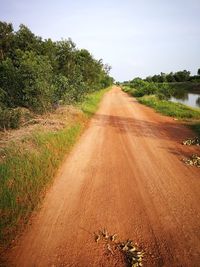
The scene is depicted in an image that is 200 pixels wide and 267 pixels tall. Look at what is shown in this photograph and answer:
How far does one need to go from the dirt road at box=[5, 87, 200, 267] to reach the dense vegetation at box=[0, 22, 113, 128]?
447 centimetres

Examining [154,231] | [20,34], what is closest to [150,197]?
[154,231]

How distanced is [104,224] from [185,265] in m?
1.50

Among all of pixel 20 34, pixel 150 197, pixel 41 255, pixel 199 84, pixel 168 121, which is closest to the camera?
pixel 41 255

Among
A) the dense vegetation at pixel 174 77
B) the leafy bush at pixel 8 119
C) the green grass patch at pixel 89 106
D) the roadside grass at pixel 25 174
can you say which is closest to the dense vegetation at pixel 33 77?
the leafy bush at pixel 8 119

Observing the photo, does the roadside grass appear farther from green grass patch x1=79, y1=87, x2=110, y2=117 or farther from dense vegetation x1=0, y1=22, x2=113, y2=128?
green grass patch x1=79, y1=87, x2=110, y2=117

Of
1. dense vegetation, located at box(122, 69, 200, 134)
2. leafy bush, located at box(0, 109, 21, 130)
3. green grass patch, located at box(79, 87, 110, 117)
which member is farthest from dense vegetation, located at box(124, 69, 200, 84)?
Answer: leafy bush, located at box(0, 109, 21, 130)

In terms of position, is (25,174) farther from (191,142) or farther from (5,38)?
(5,38)

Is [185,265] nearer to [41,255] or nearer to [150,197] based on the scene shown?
[150,197]

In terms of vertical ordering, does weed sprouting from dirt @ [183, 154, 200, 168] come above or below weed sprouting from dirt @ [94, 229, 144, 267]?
above

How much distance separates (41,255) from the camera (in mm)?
3527

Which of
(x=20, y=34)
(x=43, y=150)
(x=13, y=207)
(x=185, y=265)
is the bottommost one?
(x=185, y=265)

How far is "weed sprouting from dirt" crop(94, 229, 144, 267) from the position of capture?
336 cm

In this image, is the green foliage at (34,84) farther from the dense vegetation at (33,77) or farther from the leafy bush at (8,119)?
the leafy bush at (8,119)

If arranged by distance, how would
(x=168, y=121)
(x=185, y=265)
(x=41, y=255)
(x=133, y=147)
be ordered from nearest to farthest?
(x=185, y=265) < (x=41, y=255) < (x=133, y=147) < (x=168, y=121)
